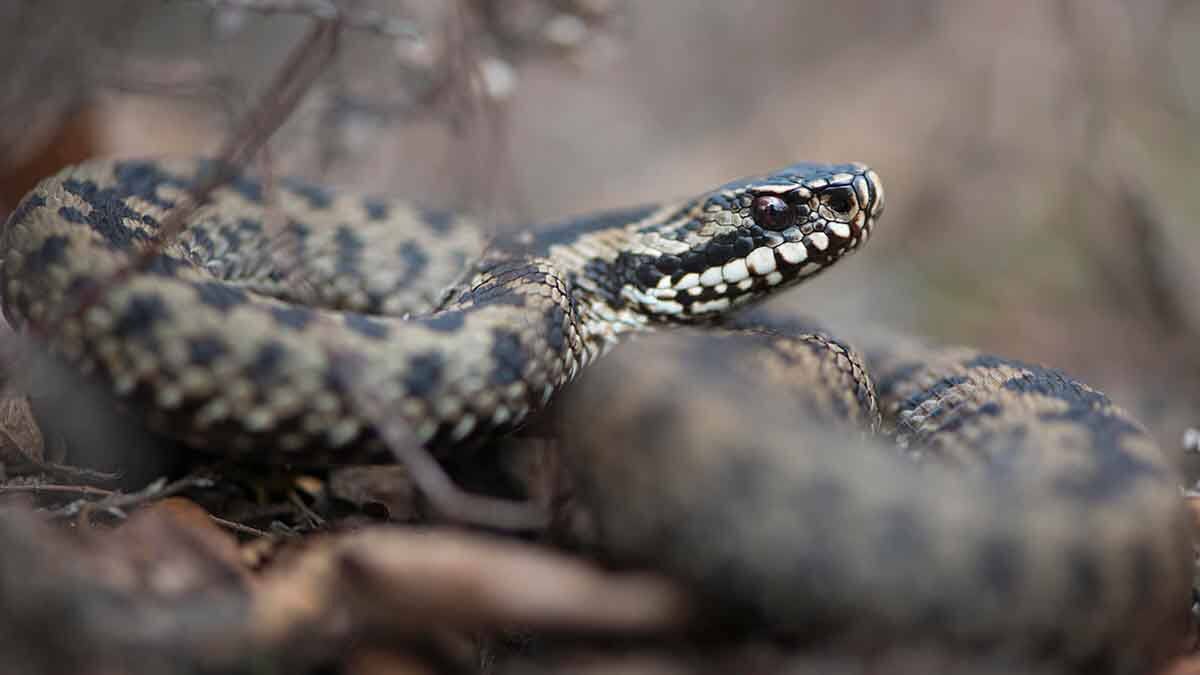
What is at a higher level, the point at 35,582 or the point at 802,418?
the point at 802,418

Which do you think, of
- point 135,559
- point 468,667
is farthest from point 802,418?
point 135,559

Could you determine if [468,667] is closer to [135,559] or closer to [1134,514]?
[135,559]

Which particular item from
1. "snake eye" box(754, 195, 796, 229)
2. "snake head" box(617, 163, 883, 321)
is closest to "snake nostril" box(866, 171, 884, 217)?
"snake head" box(617, 163, 883, 321)

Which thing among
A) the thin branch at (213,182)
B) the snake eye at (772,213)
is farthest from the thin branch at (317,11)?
the snake eye at (772,213)

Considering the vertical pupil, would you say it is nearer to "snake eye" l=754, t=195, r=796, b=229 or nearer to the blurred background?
"snake eye" l=754, t=195, r=796, b=229

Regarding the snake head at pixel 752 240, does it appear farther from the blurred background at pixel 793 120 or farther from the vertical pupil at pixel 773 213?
the blurred background at pixel 793 120

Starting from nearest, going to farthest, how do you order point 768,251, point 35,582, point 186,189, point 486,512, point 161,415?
1. point 35,582
2. point 486,512
3. point 161,415
4. point 768,251
5. point 186,189

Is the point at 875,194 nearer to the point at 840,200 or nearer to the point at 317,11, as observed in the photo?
the point at 840,200
